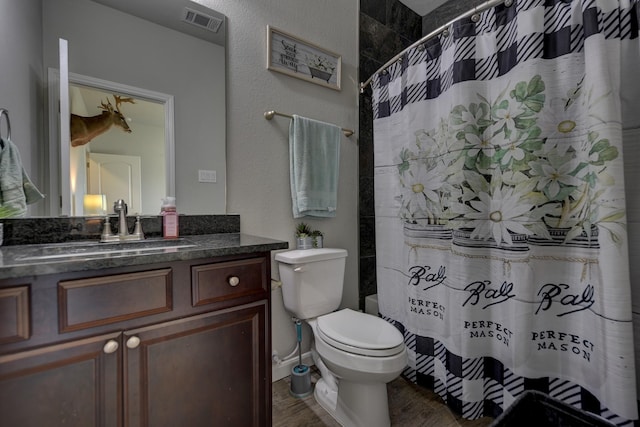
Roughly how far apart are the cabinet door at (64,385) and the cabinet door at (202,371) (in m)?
0.04

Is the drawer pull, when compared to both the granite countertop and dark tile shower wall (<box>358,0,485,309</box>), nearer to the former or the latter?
the granite countertop

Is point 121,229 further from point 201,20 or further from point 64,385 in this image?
point 201,20

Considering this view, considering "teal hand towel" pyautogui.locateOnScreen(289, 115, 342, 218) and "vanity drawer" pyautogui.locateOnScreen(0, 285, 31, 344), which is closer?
"vanity drawer" pyautogui.locateOnScreen(0, 285, 31, 344)

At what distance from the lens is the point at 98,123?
122 centimetres

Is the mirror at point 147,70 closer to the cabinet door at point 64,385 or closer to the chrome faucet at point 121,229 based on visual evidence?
the chrome faucet at point 121,229

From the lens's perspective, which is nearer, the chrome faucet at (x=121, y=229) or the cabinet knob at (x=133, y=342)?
the cabinet knob at (x=133, y=342)

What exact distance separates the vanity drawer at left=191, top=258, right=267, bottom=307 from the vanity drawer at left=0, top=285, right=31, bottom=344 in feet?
1.17

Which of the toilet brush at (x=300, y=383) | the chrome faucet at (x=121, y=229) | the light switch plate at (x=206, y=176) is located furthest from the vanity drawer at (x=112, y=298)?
the toilet brush at (x=300, y=383)

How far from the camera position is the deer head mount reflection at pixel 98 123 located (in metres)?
1.18

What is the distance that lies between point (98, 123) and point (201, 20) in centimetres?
72

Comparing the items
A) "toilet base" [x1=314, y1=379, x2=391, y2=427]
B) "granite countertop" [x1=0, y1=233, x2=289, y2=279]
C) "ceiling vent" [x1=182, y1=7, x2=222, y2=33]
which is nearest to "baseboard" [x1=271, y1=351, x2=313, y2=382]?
"toilet base" [x1=314, y1=379, x2=391, y2=427]

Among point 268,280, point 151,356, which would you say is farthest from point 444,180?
point 151,356

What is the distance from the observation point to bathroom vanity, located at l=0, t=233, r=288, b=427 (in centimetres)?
66

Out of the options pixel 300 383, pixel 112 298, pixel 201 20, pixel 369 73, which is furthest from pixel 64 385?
pixel 369 73
